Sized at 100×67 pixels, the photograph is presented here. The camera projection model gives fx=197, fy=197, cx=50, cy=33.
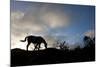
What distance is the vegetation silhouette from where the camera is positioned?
2.47 metres

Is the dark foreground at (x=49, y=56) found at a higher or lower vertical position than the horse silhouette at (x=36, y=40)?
lower

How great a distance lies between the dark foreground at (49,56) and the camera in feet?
8.09

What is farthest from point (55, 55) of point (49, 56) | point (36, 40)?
point (36, 40)

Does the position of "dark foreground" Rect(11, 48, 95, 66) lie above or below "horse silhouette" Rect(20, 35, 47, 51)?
below

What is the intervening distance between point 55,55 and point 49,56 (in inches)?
3.4

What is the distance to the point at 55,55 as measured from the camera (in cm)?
264

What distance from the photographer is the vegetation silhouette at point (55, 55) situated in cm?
247

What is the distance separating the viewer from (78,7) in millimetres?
2744

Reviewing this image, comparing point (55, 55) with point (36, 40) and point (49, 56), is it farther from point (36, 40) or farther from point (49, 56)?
point (36, 40)

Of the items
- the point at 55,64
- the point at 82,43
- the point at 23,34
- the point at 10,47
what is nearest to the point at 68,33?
the point at 82,43

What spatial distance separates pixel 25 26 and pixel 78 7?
798 mm

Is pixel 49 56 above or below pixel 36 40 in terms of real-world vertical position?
below

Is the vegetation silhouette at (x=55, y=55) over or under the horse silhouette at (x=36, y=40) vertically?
under
